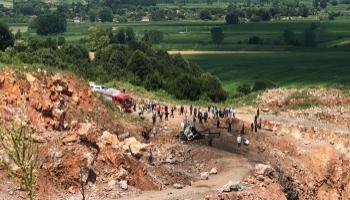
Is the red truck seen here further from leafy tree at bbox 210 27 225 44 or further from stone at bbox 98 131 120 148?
leafy tree at bbox 210 27 225 44

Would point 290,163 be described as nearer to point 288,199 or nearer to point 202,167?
point 288,199

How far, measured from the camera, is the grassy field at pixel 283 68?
120812mm

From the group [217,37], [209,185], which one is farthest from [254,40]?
[209,185]

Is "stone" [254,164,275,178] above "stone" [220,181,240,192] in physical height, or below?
below

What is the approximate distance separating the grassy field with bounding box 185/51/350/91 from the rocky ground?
57.5 m

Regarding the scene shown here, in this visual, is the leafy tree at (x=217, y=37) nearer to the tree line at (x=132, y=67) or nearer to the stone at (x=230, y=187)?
the tree line at (x=132, y=67)

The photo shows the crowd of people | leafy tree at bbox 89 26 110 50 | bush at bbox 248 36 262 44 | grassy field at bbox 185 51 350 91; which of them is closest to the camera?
the crowd of people

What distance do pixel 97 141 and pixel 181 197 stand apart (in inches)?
266

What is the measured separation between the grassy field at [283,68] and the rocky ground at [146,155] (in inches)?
2262

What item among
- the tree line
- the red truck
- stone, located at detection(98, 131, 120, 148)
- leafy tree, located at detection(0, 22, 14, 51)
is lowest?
the tree line

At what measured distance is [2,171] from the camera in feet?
127

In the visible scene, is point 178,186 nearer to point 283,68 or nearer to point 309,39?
point 283,68

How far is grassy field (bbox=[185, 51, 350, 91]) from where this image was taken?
120812 millimetres

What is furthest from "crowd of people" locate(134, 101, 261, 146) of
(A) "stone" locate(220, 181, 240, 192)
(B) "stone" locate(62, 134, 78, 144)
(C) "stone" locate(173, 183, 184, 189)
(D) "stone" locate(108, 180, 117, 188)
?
(D) "stone" locate(108, 180, 117, 188)
